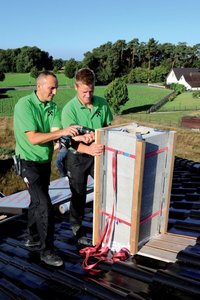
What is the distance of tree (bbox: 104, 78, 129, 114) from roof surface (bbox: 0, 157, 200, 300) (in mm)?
49530

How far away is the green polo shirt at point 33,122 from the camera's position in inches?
140

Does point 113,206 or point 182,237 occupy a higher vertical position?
point 113,206

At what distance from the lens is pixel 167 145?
11.6 ft

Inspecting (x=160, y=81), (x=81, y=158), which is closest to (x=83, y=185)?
(x=81, y=158)

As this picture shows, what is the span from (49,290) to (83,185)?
4.68 feet

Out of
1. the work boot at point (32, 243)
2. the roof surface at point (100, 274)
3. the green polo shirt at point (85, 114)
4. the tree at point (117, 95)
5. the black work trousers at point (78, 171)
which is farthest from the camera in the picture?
the tree at point (117, 95)

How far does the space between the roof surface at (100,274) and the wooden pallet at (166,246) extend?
0.06m

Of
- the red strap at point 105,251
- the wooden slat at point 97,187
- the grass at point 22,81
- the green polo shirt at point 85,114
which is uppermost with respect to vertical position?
the grass at point 22,81

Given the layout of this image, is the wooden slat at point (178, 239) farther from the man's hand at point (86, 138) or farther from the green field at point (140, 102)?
the green field at point (140, 102)

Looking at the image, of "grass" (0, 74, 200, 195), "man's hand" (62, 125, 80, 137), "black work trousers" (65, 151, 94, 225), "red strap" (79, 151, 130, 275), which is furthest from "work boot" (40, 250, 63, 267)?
"grass" (0, 74, 200, 195)

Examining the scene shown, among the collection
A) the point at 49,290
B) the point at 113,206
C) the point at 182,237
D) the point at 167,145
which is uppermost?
→ the point at 167,145

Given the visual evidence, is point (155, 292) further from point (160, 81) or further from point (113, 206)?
point (160, 81)

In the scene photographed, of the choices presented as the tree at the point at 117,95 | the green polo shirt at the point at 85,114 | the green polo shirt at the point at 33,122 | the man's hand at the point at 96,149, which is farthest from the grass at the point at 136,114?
the man's hand at the point at 96,149

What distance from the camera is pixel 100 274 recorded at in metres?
3.22
